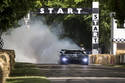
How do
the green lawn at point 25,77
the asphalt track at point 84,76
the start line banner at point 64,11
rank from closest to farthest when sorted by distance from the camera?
the green lawn at point 25,77 → the asphalt track at point 84,76 → the start line banner at point 64,11

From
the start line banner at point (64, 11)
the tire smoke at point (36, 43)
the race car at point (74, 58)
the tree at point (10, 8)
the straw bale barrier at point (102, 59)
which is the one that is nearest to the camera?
the tree at point (10, 8)

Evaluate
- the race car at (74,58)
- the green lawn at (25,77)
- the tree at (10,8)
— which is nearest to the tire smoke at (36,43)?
the race car at (74,58)

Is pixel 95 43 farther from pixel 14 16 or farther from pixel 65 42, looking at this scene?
pixel 14 16

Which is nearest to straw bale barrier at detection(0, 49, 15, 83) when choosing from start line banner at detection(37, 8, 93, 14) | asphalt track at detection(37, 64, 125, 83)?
asphalt track at detection(37, 64, 125, 83)

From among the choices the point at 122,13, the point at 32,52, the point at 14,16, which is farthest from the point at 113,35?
the point at 122,13

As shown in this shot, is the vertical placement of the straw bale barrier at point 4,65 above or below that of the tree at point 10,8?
below

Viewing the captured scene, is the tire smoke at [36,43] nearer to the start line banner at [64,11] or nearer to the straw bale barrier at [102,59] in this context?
the start line banner at [64,11]

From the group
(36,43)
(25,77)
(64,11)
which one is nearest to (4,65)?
(25,77)

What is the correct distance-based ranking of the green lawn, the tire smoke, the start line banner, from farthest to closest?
1. the tire smoke
2. the start line banner
3. the green lawn

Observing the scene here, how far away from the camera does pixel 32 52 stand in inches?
3029

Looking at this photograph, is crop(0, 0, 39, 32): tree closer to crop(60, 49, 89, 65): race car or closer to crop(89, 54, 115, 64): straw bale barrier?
crop(60, 49, 89, 65): race car

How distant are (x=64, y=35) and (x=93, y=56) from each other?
16907mm

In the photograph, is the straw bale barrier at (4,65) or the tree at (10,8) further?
the tree at (10,8)

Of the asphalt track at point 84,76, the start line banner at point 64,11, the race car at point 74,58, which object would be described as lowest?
the race car at point 74,58
